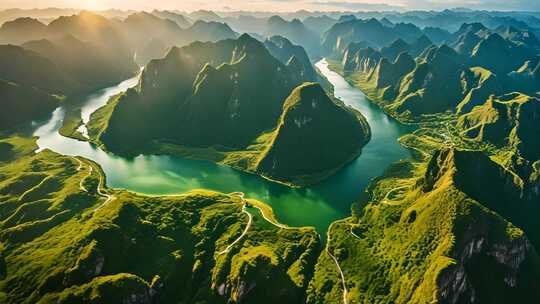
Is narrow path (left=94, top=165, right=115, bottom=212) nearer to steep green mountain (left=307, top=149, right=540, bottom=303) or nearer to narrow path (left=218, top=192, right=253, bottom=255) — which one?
narrow path (left=218, top=192, right=253, bottom=255)

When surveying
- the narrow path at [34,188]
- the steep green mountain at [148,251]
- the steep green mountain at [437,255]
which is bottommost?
the narrow path at [34,188]

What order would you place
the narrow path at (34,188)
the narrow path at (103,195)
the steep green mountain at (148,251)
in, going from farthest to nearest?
the narrow path at (34,188) < the narrow path at (103,195) < the steep green mountain at (148,251)

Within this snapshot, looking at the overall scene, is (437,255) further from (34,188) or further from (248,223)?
(34,188)

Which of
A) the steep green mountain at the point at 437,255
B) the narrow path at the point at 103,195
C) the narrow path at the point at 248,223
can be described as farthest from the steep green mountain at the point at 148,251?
the steep green mountain at the point at 437,255

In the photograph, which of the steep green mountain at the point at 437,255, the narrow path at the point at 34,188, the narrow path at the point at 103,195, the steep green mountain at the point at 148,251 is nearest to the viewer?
the steep green mountain at the point at 437,255

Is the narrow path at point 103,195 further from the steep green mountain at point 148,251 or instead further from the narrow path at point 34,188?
the narrow path at point 34,188

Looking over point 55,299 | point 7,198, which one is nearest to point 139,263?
point 55,299

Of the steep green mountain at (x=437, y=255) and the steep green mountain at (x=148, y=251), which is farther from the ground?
the steep green mountain at (x=437, y=255)

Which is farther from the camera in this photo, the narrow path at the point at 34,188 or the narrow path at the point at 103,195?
the narrow path at the point at 34,188

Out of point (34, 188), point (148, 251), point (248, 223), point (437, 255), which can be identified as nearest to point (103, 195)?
point (34, 188)
